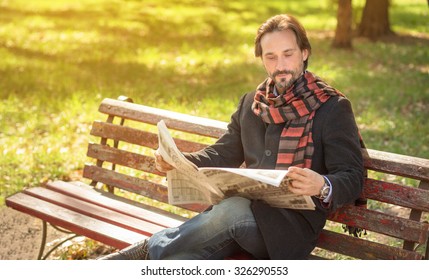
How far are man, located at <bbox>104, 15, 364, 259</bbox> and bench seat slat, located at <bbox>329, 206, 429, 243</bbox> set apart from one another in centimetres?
26

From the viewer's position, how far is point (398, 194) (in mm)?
3570

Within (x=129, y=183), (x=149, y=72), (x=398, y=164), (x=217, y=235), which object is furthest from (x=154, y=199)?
(x=149, y=72)

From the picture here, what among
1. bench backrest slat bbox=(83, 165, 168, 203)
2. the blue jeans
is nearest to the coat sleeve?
the blue jeans

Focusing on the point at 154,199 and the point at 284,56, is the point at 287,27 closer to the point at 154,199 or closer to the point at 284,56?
the point at 284,56

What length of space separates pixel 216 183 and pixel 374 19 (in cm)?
1285

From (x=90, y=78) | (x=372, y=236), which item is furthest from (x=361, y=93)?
(x=372, y=236)

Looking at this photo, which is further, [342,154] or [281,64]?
[281,64]

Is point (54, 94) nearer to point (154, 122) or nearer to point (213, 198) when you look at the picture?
point (154, 122)

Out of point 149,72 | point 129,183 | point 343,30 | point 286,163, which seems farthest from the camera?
point 343,30

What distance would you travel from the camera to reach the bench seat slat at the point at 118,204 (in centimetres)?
434

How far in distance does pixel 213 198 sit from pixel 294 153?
448mm

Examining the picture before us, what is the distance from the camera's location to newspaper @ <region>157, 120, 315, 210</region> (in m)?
3.12

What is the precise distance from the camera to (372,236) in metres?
5.61

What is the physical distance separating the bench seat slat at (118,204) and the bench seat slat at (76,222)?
214 mm
